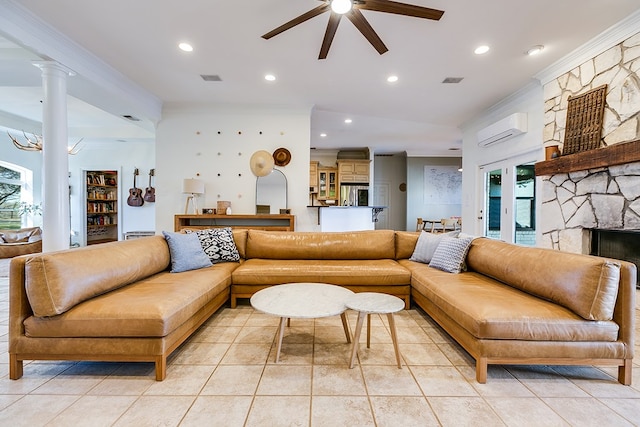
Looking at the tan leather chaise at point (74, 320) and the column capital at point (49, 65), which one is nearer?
the tan leather chaise at point (74, 320)

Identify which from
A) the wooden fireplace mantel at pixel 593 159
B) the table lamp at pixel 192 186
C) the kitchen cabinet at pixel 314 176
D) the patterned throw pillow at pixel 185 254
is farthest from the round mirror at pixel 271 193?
the wooden fireplace mantel at pixel 593 159

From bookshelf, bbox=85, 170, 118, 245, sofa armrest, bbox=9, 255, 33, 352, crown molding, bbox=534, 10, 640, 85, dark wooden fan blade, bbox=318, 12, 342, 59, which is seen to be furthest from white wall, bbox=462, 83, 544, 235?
bookshelf, bbox=85, 170, 118, 245

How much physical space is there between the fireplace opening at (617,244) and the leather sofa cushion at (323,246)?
2.34 m

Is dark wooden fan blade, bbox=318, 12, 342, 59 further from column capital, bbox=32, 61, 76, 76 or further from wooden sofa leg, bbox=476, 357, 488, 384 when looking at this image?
column capital, bbox=32, 61, 76, 76

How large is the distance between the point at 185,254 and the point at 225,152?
286 centimetres

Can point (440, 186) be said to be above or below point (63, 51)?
below

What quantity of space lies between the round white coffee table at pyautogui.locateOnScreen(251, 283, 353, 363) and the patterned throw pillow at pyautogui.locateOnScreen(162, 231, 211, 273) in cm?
101

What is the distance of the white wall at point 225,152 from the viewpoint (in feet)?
16.8

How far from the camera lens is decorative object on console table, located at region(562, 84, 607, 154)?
3.10 meters

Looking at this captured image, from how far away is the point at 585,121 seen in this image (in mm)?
3246

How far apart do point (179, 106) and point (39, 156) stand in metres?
4.66

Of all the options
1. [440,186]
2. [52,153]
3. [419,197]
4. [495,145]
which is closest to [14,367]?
[52,153]

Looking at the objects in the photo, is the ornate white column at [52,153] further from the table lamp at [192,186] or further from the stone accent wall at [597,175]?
the stone accent wall at [597,175]

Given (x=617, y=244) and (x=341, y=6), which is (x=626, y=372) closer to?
→ (x=617, y=244)
